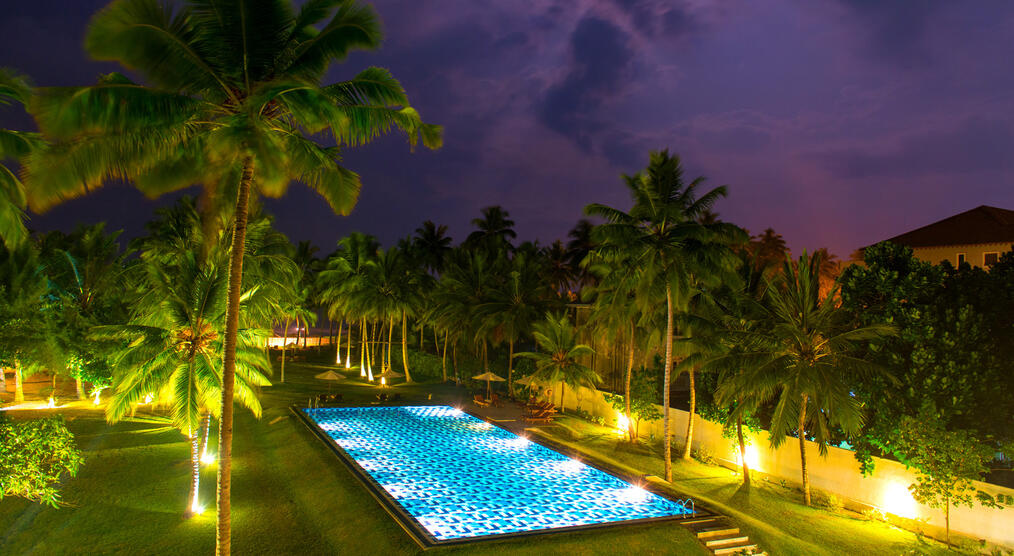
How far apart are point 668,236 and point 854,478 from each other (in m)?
8.39

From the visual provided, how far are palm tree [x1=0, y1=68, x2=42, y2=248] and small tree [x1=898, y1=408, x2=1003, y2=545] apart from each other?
1819 cm

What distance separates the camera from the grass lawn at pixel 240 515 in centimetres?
1212

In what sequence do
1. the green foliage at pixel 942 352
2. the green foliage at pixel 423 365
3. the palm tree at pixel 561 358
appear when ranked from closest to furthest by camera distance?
the green foliage at pixel 942 352 < the palm tree at pixel 561 358 < the green foliage at pixel 423 365

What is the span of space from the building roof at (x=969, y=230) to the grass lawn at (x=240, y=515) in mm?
29506

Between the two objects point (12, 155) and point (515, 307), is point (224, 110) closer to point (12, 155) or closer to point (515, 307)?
point (12, 155)

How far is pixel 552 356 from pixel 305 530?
15.2m

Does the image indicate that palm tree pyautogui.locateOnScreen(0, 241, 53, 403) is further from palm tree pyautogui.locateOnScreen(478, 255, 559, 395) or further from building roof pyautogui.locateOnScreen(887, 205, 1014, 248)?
building roof pyautogui.locateOnScreen(887, 205, 1014, 248)

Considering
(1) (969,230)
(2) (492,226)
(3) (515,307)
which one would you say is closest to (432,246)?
(2) (492,226)

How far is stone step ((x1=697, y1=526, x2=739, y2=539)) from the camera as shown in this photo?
43.0ft

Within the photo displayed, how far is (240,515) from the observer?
13914 mm

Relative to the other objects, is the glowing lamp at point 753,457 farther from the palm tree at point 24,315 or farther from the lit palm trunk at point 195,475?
the palm tree at point 24,315

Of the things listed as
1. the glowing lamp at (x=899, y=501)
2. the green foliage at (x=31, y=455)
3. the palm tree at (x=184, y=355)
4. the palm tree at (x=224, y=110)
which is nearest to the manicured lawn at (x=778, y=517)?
the glowing lamp at (x=899, y=501)

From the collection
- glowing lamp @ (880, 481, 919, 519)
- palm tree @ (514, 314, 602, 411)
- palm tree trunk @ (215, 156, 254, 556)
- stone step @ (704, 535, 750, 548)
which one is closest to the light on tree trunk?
glowing lamp @ (880, 481, 919, 519)

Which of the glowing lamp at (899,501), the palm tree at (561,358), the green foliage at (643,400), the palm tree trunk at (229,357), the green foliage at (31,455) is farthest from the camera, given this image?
the palm tree at (561,358)
